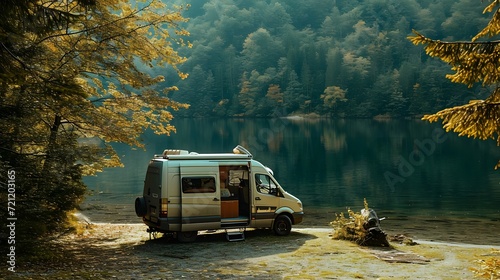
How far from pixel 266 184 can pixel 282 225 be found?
5.04 ft

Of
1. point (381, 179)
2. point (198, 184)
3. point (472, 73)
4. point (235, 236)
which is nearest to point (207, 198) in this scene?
point (198, 184)

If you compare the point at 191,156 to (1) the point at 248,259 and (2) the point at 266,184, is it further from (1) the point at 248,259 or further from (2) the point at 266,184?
(1) the point at 248,259

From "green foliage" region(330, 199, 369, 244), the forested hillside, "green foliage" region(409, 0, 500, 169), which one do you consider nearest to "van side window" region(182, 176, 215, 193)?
"green foliage" region(330, 199, 369, 244)

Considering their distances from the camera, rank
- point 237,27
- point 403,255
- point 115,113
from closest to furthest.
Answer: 1. point 403,255
2. point 115,113
3. point 237,27

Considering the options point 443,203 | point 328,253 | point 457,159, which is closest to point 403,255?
point 328,253

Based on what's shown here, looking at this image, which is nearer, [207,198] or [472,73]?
[472,73]

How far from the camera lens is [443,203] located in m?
32.2

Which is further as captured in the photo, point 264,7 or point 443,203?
point 264,7

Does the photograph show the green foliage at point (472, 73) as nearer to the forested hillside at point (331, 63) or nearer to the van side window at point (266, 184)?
the van side window at point (266, 184)

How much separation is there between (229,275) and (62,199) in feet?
13.4

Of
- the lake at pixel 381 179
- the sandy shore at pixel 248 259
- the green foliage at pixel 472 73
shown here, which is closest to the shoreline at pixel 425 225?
the lake at pixel 381 179

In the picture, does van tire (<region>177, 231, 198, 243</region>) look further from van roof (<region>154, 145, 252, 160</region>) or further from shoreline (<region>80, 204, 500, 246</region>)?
shoreline (<region>80, 204, 500, 246</region>)

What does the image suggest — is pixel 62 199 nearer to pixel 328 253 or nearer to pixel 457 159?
pixel 328 253

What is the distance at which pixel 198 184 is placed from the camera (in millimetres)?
16422
